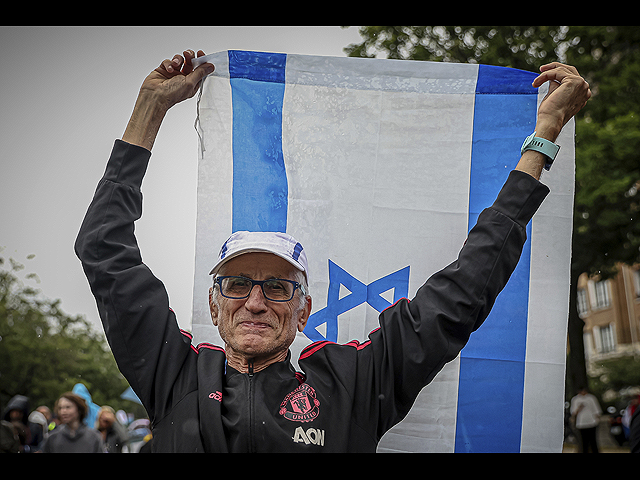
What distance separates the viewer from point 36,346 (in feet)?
104

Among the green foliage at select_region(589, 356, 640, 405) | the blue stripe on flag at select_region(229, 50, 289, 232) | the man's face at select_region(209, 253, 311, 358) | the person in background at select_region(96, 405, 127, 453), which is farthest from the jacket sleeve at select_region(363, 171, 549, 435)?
the green foliage at select_region(589, 356, 640, 405)

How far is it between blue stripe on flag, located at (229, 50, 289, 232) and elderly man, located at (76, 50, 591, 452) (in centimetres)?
51

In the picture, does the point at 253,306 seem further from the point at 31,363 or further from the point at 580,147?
the point at 31,363

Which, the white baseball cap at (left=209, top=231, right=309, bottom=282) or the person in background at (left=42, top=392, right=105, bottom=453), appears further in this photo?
the person in background at (left=42, top=392, right=105, bottom=453)

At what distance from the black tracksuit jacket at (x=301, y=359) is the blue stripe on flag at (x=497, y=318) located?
25.0 inches

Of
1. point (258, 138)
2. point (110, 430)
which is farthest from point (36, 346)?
point (258, 138)

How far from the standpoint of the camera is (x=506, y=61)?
956 cm

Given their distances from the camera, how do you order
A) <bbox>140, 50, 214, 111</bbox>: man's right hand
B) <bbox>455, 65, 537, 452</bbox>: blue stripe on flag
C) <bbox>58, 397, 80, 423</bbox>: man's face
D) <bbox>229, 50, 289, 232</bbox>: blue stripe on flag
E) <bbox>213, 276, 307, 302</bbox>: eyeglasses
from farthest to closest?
<bbox>58, 397, 80, 423</bbox>: man's face, <bbox>229, 50, 289, 232</bbox>: blue stripe on flag, <bbox>455, 65, 537, 452</bbox>: blue stripe on flag, <bbox>140, 50, 214, 111</bbox>: man's right hand, <bbox>213, 276, 307, 302</bbox>: eyeglasses

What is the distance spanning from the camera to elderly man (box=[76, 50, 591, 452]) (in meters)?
2.25

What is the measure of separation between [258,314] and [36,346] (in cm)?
3364

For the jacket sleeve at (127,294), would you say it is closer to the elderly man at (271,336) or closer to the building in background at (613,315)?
the elderly man at (271,336)

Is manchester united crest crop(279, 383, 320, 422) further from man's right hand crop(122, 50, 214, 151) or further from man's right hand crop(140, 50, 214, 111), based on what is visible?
man's right hand crop(140, 50, 214, 111)

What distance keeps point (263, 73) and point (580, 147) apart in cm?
761
